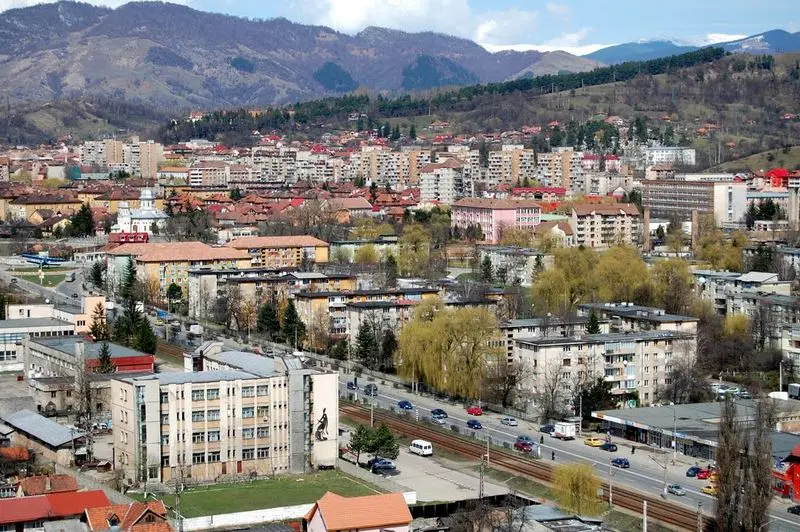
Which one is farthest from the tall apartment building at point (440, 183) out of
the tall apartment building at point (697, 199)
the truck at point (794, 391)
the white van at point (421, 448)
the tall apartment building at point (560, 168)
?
the white van at point (421, 448)

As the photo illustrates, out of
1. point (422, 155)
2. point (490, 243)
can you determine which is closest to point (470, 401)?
point (490, 243)

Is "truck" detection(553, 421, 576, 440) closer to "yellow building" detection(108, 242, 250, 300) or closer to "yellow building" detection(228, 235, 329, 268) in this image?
"yellow building" detection(108, 242, 250, 300)

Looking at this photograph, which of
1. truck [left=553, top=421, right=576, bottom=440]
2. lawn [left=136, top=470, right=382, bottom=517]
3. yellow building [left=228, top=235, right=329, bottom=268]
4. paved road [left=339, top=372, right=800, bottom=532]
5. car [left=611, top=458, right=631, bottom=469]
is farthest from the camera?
yellow building [left=228, top=235, right=329, bottom=268]

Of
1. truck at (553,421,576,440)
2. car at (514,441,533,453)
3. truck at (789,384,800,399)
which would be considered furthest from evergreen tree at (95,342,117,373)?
truck at (789,384,800,399)

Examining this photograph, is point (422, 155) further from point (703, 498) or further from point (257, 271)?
point (703, 498)

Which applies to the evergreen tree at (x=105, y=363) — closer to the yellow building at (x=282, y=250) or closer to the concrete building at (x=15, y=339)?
the concrete building at (x=15, y=339)

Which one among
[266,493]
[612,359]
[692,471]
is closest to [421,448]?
[266,493]
